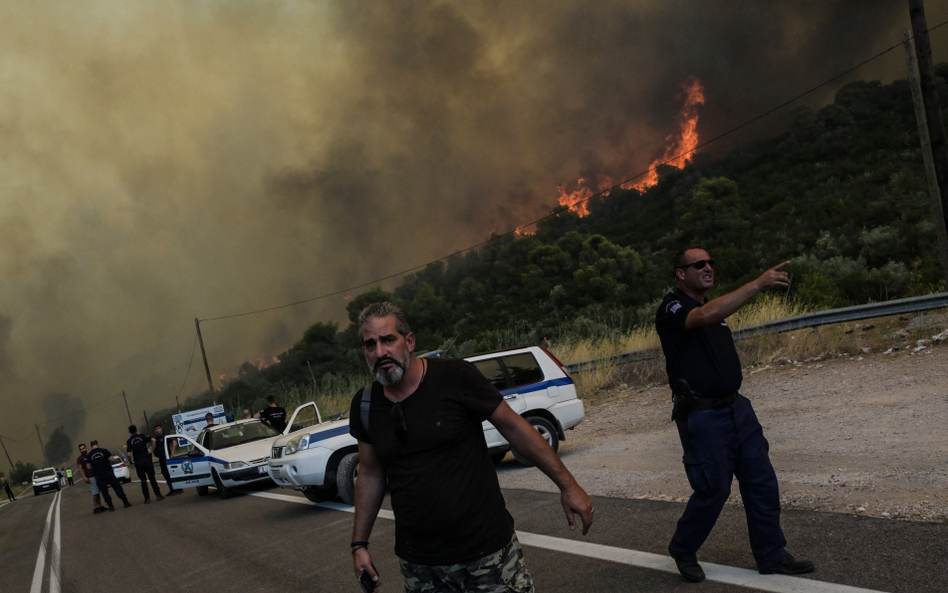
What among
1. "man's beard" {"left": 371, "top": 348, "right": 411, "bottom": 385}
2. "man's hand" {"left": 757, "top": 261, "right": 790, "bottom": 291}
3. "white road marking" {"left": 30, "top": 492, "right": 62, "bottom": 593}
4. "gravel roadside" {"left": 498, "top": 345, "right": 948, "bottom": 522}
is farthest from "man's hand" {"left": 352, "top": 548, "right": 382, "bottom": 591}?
"white road marking" {"left": 30, "top": 492, "right": 62, "bottom": 593}

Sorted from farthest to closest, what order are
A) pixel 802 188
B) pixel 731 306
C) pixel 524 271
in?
pixel 524 271, pixel 802 188, pixel 731 306

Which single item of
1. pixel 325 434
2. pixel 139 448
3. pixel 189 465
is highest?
pixel 139 448

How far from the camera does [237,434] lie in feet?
53.3

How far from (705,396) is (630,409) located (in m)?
10.2

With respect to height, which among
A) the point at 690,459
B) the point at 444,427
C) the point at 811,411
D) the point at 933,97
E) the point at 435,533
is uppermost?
the point at 933,97

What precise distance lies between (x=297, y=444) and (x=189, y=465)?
7.32 metres

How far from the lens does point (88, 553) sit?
10844 millimetres

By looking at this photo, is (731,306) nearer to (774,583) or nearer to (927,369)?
(774,583)

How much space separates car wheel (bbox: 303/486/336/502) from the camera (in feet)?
35.8

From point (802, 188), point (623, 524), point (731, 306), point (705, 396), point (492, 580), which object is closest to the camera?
point (492, 580)

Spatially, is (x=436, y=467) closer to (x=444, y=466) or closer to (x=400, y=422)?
(x=444, y=466)

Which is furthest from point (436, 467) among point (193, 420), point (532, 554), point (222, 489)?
point (193, 420)

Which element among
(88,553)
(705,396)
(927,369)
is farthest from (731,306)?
(88,553)

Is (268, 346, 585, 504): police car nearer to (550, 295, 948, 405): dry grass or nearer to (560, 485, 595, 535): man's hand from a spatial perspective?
(550, 295, 948, 405): dry grass
